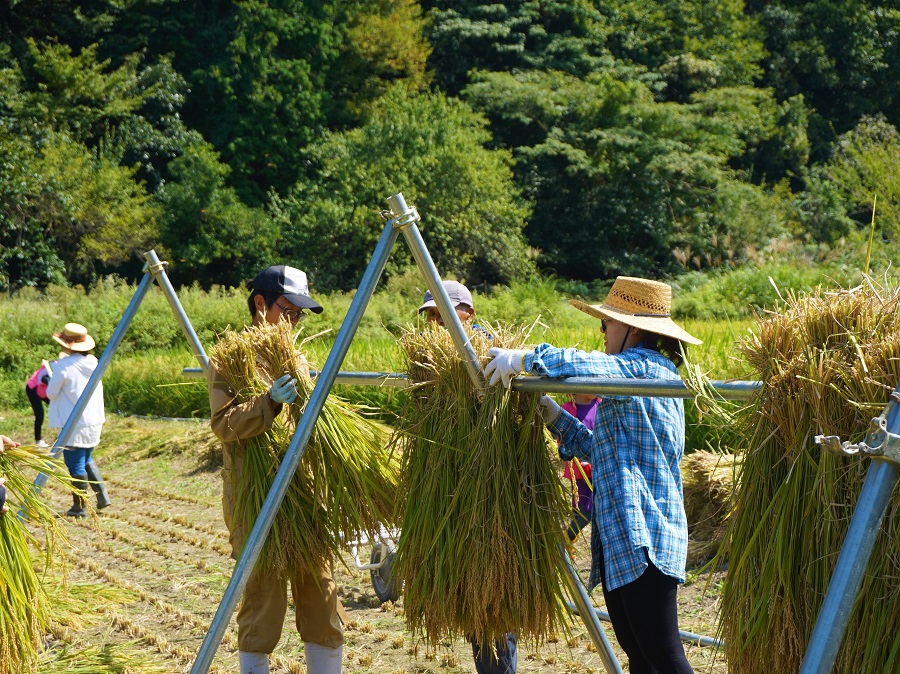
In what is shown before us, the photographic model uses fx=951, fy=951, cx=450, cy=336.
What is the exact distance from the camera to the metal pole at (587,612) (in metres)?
2.63

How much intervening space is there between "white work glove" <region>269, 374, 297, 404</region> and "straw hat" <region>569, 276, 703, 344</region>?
101cm

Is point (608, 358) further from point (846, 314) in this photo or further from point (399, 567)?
point (399, 567)

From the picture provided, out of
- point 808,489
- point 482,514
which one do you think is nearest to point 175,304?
point 482,514

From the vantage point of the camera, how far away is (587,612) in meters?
2.68

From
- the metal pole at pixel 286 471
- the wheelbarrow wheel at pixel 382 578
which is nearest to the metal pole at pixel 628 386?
the metal pole at pixel 286 471

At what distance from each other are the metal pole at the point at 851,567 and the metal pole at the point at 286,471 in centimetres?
143

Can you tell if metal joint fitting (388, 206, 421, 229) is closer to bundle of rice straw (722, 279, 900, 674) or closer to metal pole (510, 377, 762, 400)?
metal pole (510, 377, 762, 400)

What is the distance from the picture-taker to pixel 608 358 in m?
2.43

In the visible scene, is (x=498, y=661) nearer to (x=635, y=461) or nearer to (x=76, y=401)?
(x=635, y=461)

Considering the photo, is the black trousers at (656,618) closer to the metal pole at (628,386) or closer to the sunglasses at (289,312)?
the metal pole at (628,386)

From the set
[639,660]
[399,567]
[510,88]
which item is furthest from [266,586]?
[510,88]

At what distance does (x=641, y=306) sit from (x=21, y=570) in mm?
2231

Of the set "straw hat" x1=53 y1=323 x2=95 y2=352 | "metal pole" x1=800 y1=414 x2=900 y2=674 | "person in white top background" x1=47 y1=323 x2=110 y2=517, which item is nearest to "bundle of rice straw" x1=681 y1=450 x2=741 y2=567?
"metal pole" x1=800 y1=414 x2=900 y2=674

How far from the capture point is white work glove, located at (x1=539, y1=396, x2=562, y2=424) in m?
2.63
